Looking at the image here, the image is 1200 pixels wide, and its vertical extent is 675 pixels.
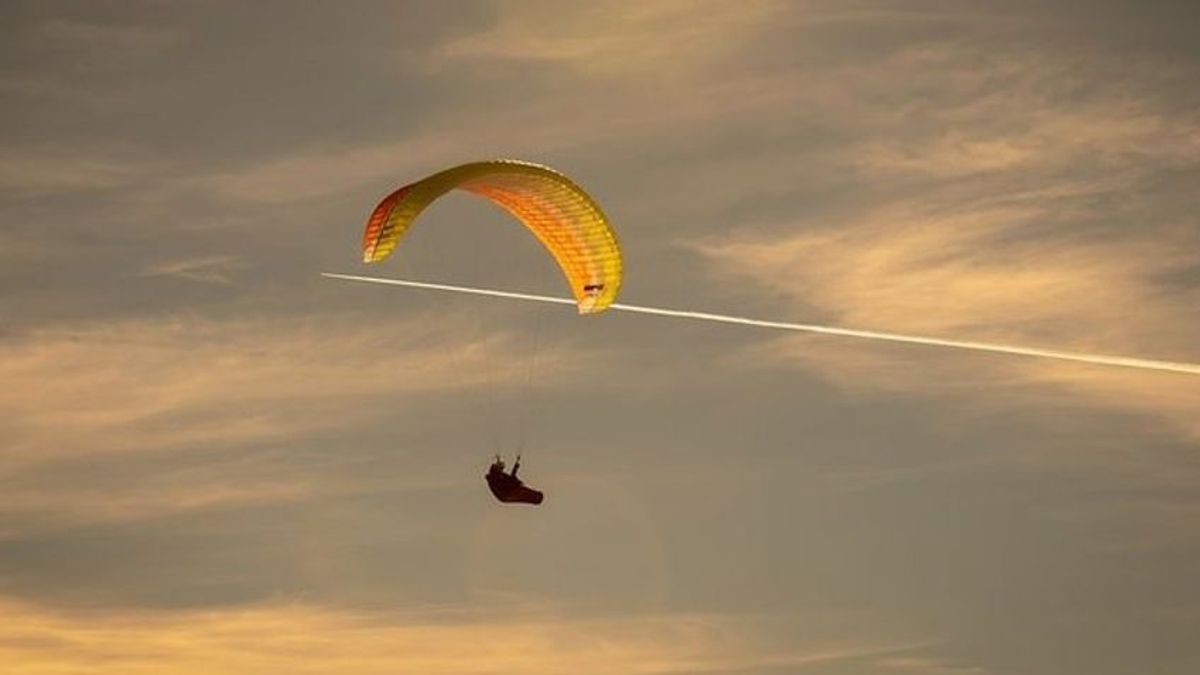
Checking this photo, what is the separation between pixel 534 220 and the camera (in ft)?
388

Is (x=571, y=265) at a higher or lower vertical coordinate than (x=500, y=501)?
higher

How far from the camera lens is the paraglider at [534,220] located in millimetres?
113625

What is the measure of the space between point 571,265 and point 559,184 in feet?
15.8

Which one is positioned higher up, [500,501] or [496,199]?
[496,199]

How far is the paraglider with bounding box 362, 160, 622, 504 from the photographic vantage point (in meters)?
114

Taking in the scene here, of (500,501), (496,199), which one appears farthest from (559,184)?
(500,501)

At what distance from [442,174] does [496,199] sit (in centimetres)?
444

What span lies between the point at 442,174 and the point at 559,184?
14.5 ft

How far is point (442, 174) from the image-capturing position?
113375mm

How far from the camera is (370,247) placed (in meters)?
115

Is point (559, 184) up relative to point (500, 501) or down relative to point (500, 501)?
up

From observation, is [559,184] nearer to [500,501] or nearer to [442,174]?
[442,174]

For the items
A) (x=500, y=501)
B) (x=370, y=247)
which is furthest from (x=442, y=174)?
(x=500, y=501)

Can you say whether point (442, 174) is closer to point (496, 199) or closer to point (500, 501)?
point (496, 199)
